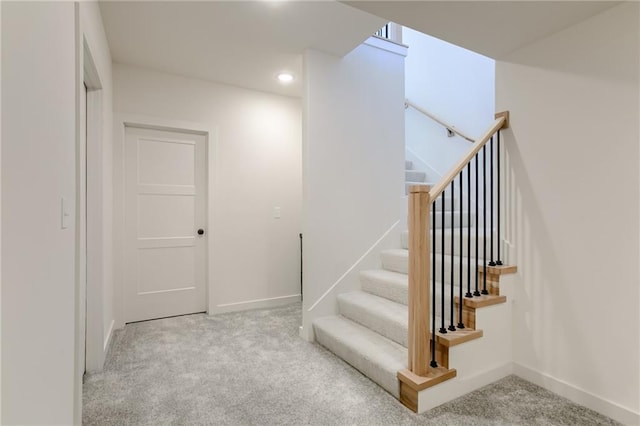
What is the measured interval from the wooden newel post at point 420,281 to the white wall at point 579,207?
31.5 inches

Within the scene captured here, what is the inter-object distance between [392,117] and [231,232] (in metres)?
2.05

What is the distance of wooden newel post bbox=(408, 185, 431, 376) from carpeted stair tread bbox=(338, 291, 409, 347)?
0.36 metres

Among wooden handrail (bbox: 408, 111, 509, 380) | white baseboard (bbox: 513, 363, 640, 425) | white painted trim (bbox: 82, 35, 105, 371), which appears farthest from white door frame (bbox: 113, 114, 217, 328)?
white baseboard (bbox: 513, 363, 640, 425)

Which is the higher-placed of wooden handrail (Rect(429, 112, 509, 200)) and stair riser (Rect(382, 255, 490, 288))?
wooden handrail (Rect(429, 112, 509, 200))

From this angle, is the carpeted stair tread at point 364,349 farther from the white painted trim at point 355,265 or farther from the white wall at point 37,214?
the white wall at point 37,214

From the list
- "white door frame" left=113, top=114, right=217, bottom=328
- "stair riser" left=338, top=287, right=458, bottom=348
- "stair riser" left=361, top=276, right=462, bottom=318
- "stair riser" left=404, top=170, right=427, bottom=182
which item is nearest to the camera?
"stair riser" left=338, top=287, right=458, bottom=348

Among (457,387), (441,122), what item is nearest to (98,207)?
(457,387)

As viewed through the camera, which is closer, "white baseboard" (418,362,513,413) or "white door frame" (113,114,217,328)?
"white baseboard" (418,362,513,413)

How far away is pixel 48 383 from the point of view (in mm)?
1101

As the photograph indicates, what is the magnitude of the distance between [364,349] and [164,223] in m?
2.34

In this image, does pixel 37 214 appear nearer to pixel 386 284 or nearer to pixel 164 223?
pixel 386 284

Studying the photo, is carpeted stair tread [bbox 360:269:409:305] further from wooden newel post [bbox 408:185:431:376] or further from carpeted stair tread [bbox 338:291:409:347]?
wooden newel post [bbox 408:185:431:376]

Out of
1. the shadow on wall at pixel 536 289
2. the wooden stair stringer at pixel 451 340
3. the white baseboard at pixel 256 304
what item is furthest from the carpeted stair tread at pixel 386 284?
the white baseboard at pixel 256 304

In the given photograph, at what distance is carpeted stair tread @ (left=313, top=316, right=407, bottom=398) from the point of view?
1.95 meters
